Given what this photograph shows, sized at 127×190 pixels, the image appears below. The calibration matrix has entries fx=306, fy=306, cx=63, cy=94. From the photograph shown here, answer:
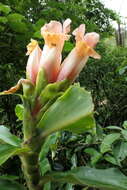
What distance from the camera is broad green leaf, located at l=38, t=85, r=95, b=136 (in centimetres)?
44

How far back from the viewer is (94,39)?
0.53 metres

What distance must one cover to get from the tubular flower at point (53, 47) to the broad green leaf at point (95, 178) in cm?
17

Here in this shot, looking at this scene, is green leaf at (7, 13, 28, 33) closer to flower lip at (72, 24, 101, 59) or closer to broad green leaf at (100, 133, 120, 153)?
broad green leaf at (100, 133, 120, 153)

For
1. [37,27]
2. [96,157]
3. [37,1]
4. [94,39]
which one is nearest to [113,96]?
[37,1]

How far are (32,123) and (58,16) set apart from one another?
3.49 ft

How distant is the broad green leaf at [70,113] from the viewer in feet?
1.45

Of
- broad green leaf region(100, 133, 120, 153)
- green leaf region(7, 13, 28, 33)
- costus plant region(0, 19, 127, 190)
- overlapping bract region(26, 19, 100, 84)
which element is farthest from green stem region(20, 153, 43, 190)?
green leaf region(7, 13, 28, 33)

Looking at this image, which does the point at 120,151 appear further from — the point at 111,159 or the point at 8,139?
the point at 8,139

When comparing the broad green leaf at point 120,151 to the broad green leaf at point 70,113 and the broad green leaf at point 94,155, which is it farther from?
the broad green leaf at point 70,113

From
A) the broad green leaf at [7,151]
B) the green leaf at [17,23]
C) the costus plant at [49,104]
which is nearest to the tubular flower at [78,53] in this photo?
the costus plant at [49,104]

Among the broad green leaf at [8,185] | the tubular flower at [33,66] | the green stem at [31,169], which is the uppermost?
the tubular flower at [33,66]

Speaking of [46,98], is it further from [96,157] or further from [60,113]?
[96,157]

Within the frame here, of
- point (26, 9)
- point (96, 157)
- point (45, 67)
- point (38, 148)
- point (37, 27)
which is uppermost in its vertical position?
point (26, 9)

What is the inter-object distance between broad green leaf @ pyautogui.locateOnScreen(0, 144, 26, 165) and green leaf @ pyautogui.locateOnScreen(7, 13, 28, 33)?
0.78 meters
